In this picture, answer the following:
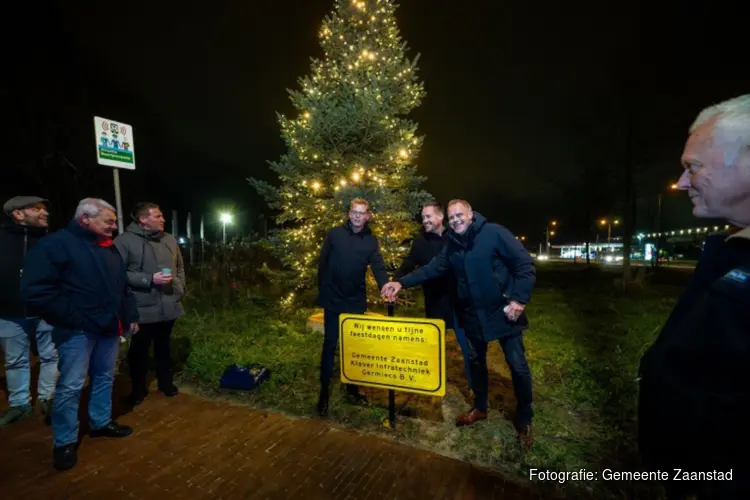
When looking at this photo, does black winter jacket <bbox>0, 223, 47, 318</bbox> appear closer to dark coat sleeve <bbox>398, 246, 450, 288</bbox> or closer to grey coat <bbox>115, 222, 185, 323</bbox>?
grey coat <bbox>115, 222, 185, 323</bbox>

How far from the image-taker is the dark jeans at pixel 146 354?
3994mm

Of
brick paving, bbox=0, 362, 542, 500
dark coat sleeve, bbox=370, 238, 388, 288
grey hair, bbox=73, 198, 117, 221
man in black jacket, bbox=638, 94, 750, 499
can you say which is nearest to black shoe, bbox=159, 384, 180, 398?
brick paving, bbox=0, 362, 542, 500

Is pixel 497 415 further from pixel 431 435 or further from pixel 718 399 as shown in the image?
pixel 718 399

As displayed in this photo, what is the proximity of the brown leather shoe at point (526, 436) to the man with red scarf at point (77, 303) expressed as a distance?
372cm

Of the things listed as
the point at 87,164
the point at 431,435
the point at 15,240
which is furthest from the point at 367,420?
the point at 87,164

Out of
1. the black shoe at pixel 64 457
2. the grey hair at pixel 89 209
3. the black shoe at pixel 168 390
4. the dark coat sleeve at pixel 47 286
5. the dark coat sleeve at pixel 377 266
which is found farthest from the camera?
the black shoe at pixel 168 390

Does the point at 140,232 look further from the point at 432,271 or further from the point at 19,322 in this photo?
the point at 432,271

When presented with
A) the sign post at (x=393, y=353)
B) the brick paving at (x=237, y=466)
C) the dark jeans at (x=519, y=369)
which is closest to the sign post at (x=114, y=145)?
the brick paving at (x=237, y=466)

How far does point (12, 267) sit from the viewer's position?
11.9 feet

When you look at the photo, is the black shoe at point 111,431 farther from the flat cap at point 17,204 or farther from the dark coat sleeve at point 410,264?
the dark coat sleeve at point 410,264

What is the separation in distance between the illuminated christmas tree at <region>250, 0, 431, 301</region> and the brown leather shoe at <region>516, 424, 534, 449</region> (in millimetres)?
4421

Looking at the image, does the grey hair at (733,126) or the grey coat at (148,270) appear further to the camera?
Answer: the grey coat at (148,270)

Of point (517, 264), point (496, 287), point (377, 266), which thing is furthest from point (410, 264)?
point (517, 264)

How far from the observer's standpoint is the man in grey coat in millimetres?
3859
